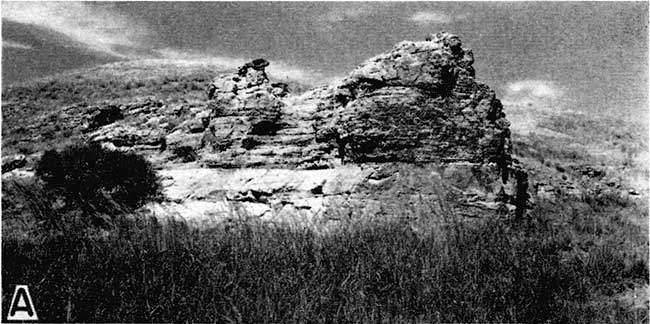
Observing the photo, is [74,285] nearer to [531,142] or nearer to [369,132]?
[369,132]

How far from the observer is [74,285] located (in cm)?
376

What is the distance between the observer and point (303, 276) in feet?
13.4

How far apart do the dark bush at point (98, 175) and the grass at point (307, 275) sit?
2.86m

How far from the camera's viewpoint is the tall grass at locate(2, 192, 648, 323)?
144 inches

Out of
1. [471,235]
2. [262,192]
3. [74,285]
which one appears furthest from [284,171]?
[74,285]

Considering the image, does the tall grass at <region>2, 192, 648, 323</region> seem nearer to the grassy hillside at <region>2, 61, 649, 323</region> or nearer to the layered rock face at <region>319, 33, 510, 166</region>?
the grassy hillside at <region>2, 61, 649, 323</region>

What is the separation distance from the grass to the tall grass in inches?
0.5

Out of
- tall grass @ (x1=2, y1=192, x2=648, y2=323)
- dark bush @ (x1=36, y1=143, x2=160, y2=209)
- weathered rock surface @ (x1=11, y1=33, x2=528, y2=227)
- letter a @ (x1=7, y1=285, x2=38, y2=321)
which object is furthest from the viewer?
dark bush @ (x1=36, y1=143, x2=160, y2=209)

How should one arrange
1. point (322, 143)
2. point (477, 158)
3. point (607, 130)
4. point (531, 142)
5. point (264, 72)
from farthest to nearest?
point (607, 130) < point (531, 142) < point (264, 72) < point (322, 143) < point (477, 158)

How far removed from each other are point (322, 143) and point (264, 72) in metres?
2.40

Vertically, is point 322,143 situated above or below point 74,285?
above

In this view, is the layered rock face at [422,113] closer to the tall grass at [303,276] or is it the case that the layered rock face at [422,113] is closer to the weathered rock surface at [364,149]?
the weathered rock surface at [364,149]

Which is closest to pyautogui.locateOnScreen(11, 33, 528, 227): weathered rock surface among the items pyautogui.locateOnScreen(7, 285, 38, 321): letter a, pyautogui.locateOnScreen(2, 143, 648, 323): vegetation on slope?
pyautogui.locateOnScreen(2, 143, 648, 323): vegetation on slope

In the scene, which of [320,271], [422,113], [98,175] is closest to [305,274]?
[320,271]
